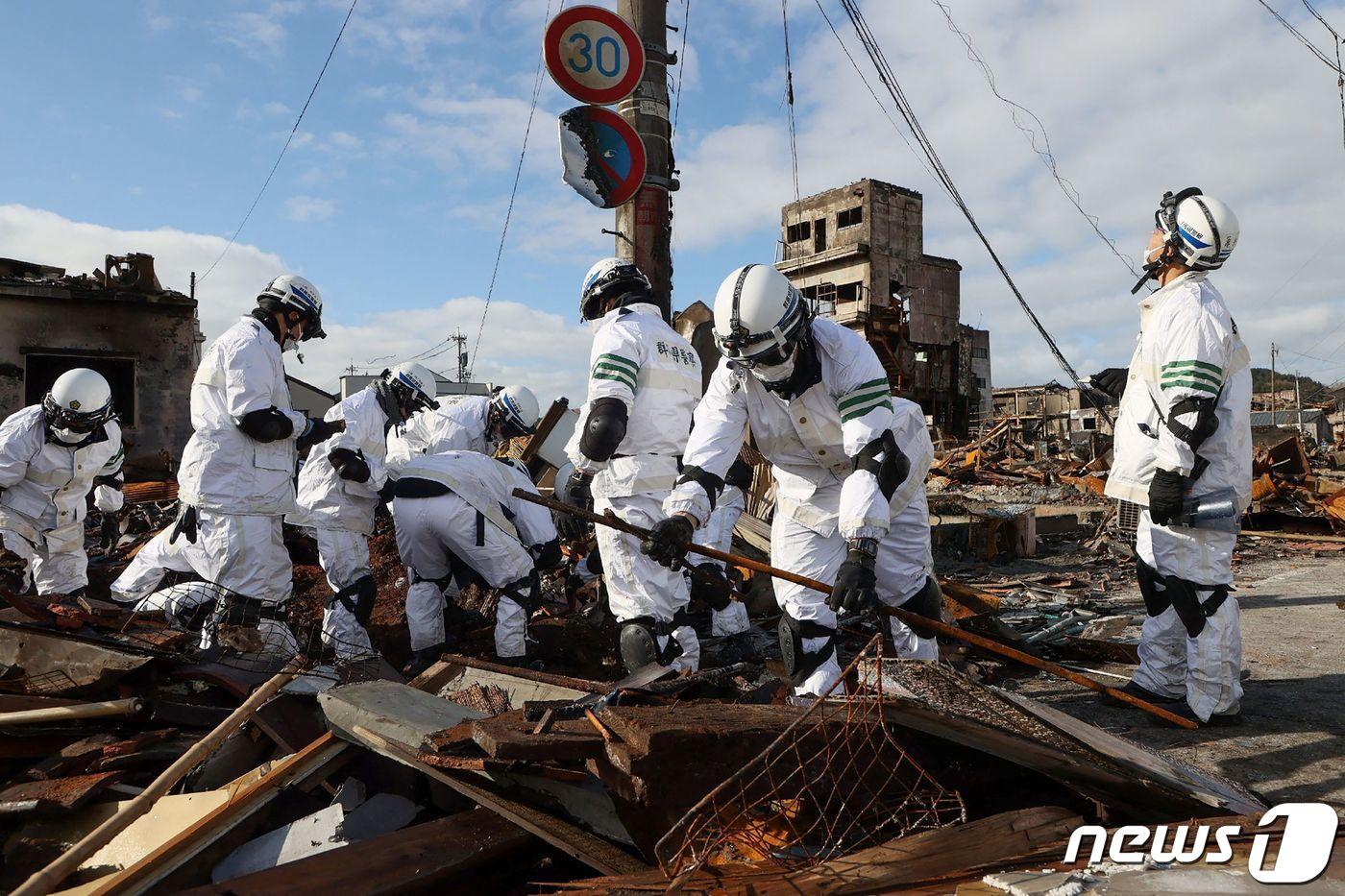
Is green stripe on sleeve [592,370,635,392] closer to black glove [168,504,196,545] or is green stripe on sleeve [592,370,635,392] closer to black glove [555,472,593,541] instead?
black glove [555,472,593,541]

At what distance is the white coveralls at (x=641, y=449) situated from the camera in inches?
182

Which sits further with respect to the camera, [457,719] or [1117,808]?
[457,719]

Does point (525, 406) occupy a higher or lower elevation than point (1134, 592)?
higher

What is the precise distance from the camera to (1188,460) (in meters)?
3.86

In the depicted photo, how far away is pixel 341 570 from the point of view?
19.8 ft

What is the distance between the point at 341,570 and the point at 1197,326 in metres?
5.34

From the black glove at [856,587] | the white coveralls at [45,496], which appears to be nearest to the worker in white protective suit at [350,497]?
the white coveralls at [45,496]

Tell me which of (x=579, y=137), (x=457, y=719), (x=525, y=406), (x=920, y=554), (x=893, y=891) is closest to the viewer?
(x=893, y=891)

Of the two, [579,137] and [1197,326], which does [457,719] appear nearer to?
[1197,326]

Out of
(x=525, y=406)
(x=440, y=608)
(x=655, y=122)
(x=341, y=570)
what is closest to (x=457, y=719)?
(x=440, y=608)

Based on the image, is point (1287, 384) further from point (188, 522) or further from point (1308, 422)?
point (188, 522)

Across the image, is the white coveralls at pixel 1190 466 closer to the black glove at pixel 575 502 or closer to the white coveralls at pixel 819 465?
the white coveralls at pixel 819 465

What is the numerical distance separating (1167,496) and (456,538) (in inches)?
162

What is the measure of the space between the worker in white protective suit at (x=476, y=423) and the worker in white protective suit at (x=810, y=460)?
3.00 metres
